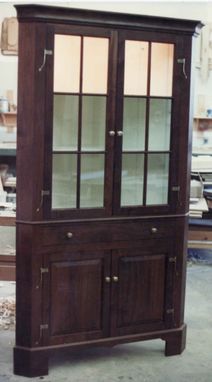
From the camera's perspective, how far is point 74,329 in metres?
3.13

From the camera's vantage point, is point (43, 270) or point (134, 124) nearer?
point (43, 270)

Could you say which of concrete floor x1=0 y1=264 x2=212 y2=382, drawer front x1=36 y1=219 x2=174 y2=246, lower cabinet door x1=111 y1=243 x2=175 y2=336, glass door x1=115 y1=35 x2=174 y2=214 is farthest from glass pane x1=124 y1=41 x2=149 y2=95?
concrete floor x1=0 y1=264 x2=212 y2=382

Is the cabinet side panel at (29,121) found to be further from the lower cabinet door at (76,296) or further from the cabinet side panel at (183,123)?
the cabinet side panel at (183,123)

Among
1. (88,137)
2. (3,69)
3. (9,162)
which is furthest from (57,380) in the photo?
(3,69)

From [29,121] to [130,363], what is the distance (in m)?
1.47

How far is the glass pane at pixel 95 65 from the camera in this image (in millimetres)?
2943

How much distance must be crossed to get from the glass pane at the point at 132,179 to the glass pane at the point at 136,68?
35 cm

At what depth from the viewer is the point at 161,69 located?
10.2 feet

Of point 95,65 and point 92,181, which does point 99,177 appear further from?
point 95,65

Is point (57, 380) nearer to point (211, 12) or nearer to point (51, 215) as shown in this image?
point (51, 215)

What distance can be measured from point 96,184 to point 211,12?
4874mm

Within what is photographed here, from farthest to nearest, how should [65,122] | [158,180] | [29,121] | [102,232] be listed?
[158,180]
[102,232]
[65,122]
[29,121]

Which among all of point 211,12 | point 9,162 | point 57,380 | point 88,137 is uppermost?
point 211,12

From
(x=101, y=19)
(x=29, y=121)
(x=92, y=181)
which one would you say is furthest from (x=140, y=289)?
(x=101, y=19)
